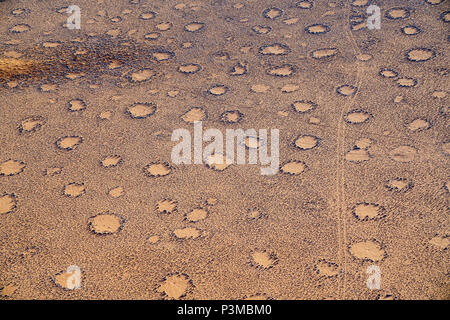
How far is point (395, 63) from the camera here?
323 centimetres

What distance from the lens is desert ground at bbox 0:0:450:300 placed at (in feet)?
6.38

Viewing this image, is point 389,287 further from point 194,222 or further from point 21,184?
point 21,184

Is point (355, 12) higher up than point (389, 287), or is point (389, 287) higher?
point (355, 12)

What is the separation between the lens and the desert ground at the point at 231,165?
1944 mm

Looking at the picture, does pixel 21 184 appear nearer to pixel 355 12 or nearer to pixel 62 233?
pixel 62 233

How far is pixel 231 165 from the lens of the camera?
8.31ft

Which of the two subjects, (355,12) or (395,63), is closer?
(395,63)

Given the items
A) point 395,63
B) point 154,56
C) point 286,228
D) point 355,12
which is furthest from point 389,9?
point 286,228

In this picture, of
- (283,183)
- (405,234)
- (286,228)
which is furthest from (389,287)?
(283,183)

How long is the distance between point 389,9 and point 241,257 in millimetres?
2892

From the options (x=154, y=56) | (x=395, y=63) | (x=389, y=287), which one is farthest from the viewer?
(x=154, y=56)

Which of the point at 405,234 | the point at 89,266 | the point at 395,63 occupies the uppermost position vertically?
the point at 395,63

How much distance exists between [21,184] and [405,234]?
6.73ft

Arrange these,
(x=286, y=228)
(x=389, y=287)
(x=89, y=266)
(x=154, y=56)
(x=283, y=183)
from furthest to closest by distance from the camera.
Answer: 1. (x=154, y=56)
2. (x=283, y=183)
3. (x=286, y=228)
4. (x=89, y=266)
5. (x=389, y=287)
